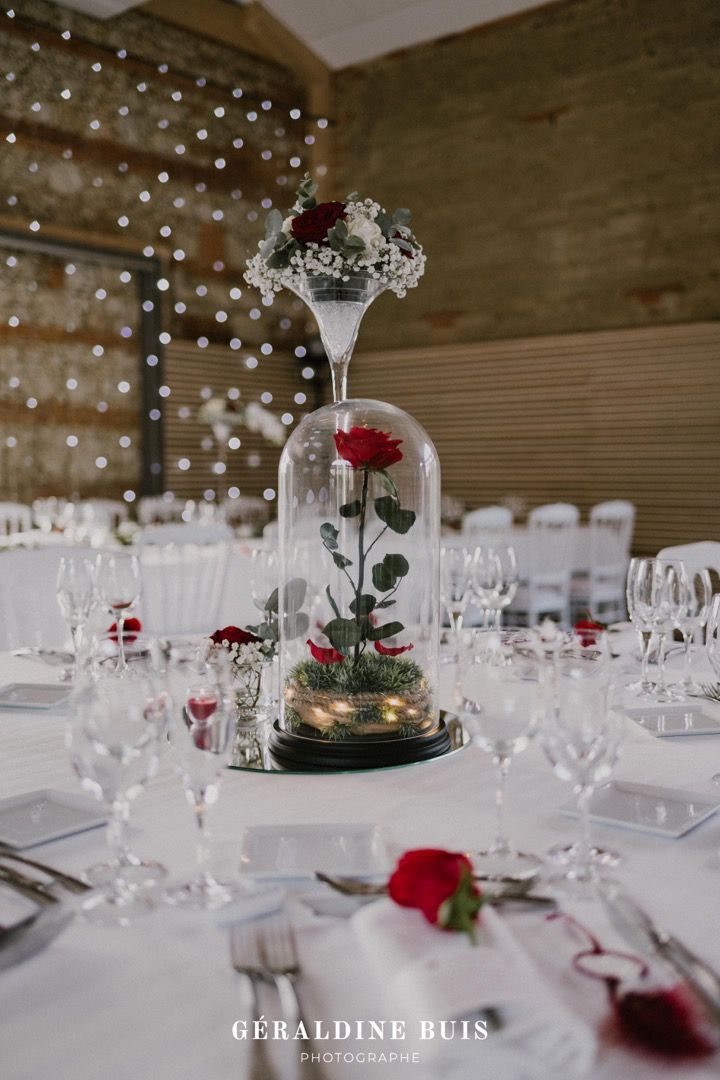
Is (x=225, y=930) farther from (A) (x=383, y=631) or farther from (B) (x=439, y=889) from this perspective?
(A) (x=383, y=631)

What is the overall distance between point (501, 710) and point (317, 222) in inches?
37.7

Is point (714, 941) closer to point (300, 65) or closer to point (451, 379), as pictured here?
point (451, 379)

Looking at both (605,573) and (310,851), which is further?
(605,573)

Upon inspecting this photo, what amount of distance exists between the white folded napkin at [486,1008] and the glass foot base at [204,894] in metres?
0.25

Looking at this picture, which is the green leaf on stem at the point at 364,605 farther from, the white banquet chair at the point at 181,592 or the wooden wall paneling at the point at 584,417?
the wooden wall paneling at the point at 584,417

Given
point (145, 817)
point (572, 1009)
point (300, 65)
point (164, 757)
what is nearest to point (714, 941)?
point (572, 1009)

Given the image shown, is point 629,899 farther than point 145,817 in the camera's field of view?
No

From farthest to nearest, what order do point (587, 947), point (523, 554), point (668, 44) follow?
1. point (668, 44)
2. point (523, 554)
3. point (587, 947)

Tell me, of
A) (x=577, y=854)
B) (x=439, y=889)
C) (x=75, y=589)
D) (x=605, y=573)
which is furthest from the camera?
(x=605, y=573)

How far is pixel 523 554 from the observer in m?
6.76

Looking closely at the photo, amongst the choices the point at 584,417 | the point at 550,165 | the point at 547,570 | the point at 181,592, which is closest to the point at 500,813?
the point at 181,592

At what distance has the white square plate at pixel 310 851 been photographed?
117 centimetres

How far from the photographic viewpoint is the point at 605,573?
712cm

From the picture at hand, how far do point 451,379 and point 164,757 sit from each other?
8.33 m
